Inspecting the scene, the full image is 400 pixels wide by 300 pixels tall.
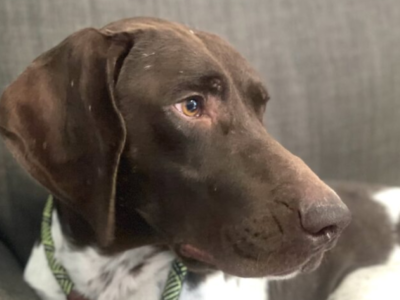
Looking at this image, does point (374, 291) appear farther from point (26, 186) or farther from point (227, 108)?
point (26, 186)

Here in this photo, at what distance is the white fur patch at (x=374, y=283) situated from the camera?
1538 millimetres

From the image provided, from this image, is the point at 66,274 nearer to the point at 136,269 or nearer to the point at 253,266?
the point at 136,269

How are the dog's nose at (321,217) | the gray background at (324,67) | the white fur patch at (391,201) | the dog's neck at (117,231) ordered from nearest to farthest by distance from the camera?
the dog's nose at (321,217)
the dog's neck at (117,231)
the white fur patch at (391,201)
the gray background at (324,67)

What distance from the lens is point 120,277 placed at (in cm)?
136

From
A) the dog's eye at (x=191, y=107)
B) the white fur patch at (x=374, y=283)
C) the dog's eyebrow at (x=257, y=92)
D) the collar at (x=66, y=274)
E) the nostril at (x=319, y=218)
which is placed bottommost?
the white fur patch at (x=374, y=283)

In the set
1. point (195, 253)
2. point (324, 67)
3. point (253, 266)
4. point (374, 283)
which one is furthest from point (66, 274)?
point (324, 67)

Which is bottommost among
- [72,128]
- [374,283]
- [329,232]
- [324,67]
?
[374,283]

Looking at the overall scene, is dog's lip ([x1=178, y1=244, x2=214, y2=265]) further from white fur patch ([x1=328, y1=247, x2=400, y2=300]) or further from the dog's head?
white fur patch ([x1=328, y1=247, x2=400, y2=300])

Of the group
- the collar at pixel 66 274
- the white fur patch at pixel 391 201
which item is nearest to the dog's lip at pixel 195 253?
the collar at pixel 66 274

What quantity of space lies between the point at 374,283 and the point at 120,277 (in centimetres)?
61

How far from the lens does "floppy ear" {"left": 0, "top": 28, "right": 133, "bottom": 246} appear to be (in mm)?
1099

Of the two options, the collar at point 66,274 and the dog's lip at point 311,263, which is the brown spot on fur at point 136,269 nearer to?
the collar at point 66,274

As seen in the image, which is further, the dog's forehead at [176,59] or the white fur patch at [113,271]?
the white fur patch at [113,271]

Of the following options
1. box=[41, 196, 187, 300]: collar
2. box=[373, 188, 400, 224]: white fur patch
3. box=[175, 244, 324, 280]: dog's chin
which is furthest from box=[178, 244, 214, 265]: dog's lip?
box=[373, 188, 400, 224]: white fur patch
